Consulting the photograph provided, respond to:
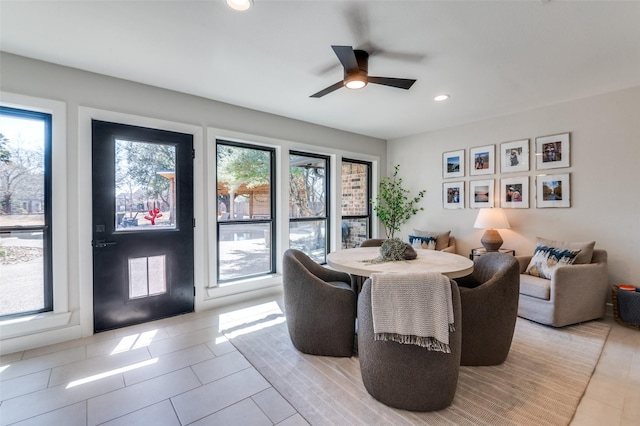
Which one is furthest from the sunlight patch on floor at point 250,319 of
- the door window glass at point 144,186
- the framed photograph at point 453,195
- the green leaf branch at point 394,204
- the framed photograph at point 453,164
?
the framed photograph at point 453,164

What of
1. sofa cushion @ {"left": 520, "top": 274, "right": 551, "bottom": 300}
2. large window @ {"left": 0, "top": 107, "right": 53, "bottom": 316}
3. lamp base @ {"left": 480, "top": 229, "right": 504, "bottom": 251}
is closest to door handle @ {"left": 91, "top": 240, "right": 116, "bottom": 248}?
large window @ {"left": 0, "top": 107, "right": 53, "bottom": 316}

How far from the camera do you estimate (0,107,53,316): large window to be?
2.48 m

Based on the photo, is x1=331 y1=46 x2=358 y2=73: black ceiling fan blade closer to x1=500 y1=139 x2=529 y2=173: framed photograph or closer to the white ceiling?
the white ceiling

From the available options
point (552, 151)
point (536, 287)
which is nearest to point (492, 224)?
point (536, 287)

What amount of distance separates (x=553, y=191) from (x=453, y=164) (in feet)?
4.51

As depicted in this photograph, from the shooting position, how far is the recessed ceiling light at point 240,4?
1.79 metres

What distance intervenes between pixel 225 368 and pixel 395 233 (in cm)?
401

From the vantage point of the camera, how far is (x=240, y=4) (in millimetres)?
1815

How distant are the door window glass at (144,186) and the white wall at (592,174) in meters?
3.51

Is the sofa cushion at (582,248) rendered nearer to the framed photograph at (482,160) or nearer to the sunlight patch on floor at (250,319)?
the framed photograph at (482,160)

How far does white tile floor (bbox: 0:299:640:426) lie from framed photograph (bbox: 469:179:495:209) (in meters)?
2.04

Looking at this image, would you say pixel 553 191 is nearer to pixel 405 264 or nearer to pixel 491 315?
pixel 491 315

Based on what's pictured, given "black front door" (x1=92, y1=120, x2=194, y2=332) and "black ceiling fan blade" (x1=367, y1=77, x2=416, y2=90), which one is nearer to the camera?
"black ceiling fan blade" (x1=367, y1=77, x2=416, y2=90)

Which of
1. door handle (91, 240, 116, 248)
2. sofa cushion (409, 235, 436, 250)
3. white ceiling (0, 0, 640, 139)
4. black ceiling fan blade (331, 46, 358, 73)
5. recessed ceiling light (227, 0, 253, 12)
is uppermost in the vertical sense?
white ceiling (0, 0, 640, 139)
